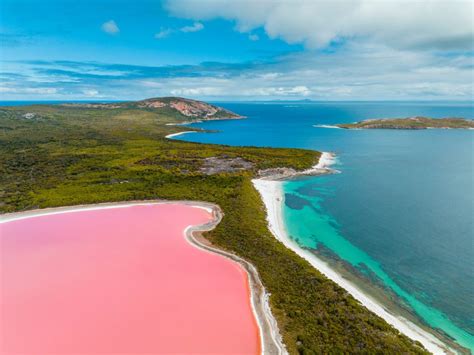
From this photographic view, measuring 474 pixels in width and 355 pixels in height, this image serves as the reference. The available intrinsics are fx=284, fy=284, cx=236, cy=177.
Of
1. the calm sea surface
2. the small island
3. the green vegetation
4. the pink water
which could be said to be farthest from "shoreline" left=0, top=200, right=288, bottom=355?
the small island

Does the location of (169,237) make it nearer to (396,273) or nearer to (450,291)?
(396,273)

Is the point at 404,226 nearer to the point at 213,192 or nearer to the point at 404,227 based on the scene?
the point at 404,227

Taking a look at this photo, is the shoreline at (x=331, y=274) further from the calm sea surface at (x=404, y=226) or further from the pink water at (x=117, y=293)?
the pink water at (x=117, y=293)

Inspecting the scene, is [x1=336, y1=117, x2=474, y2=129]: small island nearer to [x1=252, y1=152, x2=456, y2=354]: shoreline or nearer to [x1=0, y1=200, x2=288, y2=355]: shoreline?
[x1=252, y1=152, x2=456, y2=354]: shoreline

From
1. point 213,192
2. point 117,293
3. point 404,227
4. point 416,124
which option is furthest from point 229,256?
point 416,124

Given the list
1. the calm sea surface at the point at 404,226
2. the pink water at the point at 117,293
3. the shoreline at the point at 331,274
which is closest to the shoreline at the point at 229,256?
the pink water at the point at 117,293
